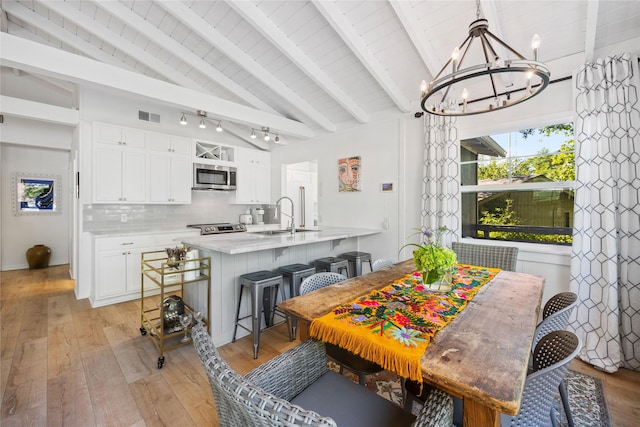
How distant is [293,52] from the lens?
2.98 meters

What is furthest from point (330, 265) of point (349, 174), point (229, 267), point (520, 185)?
point (520, 185)

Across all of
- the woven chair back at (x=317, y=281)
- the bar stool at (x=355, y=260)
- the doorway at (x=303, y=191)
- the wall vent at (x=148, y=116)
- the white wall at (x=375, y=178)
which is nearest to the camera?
the woven chair back at (x=317, y=281)

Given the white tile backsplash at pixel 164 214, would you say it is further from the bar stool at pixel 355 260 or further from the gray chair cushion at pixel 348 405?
the gray chair cushion at pixel 348 405

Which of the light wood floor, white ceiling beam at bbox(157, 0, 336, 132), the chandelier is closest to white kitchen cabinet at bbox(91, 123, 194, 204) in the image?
the light wood floor

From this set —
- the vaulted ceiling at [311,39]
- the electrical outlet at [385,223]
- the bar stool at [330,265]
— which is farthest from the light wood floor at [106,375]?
the vaulted ceiling at [311,39]

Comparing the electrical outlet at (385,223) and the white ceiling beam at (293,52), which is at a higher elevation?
A: the white ceiling beam at (293,52)

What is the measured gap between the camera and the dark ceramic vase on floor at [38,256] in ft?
17.5

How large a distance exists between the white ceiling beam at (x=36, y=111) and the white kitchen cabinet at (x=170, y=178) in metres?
1.11

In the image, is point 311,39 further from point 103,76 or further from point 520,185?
point 520,185

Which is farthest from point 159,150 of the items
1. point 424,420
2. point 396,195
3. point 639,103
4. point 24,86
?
point 639,103

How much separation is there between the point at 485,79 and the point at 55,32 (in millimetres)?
5220

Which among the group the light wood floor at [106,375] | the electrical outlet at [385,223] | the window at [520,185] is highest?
the window at [520,185]

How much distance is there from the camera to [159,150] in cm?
427

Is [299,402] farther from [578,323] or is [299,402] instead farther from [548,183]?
[548,183]
